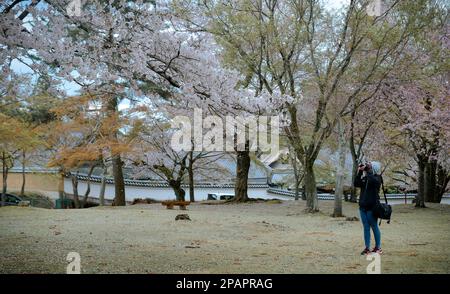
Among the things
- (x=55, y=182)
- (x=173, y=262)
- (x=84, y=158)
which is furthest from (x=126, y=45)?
(x=55, y=182)

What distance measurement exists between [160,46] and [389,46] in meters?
9.23

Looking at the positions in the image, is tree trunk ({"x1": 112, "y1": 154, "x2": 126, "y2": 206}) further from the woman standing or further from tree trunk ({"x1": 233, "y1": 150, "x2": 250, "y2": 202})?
the woman standing

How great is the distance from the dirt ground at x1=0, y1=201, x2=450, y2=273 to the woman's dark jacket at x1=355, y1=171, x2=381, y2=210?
0.81 meters

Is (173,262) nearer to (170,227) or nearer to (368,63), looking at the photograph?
(170,227)

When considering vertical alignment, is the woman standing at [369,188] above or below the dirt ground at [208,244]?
above

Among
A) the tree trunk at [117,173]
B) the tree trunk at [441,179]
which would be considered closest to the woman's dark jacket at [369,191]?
the tree trunk at [117,173]

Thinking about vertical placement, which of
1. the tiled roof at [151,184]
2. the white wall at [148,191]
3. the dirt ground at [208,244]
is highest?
the tiled roof at [151,184]

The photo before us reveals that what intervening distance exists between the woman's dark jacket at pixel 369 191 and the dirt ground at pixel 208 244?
810mm

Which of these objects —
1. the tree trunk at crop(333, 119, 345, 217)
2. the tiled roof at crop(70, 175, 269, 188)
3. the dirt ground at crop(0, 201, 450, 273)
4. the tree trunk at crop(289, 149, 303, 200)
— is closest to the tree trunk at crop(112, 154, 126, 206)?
the tiled roof at crop(70, 175, 269, 188)

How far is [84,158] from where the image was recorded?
18484 millimetres

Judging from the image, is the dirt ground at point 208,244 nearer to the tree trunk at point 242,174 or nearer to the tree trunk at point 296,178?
the tree trunk at point 242,174

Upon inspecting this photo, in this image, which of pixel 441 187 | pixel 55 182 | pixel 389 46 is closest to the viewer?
pixel 389 46

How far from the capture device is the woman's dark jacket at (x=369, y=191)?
5949mm

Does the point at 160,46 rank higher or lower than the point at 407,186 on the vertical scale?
higher
